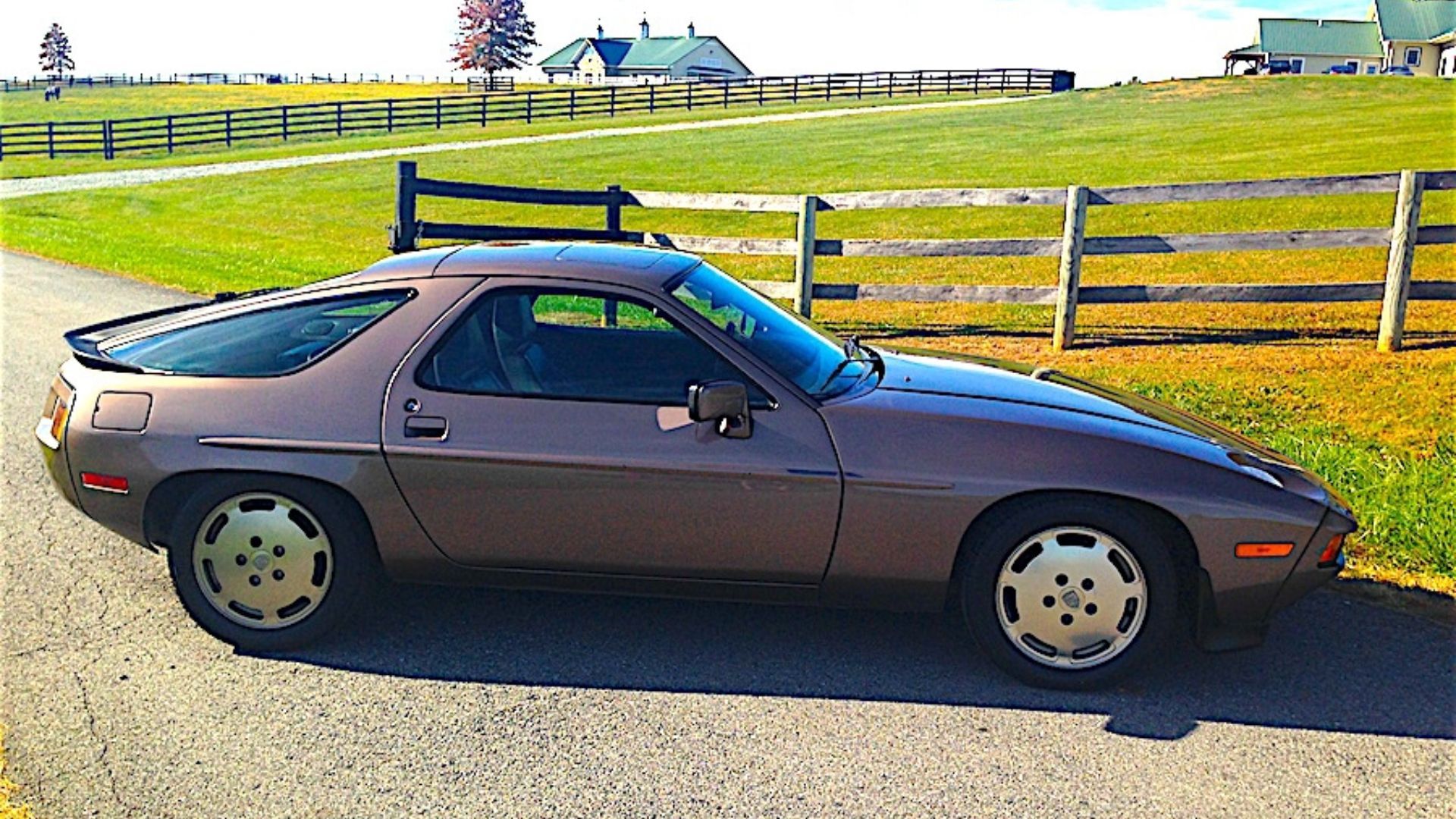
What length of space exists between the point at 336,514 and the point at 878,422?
5.93ft

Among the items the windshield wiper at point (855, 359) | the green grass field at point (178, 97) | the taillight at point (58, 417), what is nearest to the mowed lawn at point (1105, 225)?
the windshield wiper at point (855, 359)

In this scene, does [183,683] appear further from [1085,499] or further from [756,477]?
[1085,499]

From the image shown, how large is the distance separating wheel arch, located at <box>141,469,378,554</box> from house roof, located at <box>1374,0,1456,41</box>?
86.4 meters

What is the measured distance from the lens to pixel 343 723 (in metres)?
3.80

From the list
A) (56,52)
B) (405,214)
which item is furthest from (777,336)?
(56,52)

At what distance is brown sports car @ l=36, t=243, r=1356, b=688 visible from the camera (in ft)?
13.1

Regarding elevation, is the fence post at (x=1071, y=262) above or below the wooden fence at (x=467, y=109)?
below

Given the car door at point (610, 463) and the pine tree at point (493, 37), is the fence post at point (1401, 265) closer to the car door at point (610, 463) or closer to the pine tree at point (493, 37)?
the car door at point (610, 463)

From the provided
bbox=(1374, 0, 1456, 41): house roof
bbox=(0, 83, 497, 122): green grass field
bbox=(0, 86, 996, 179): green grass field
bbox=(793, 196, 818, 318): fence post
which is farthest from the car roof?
bbox=(1374, 0, 1456, 41): house roof

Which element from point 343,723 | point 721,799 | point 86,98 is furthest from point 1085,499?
point 86,98

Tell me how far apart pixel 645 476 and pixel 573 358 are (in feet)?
1.94

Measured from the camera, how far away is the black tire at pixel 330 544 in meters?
4.24

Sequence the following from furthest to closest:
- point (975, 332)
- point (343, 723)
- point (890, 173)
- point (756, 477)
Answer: point (890, 173) < point (975, 332) < point (756, 477) < point (343, 723)

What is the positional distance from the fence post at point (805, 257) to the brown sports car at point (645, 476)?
6.83 metres
